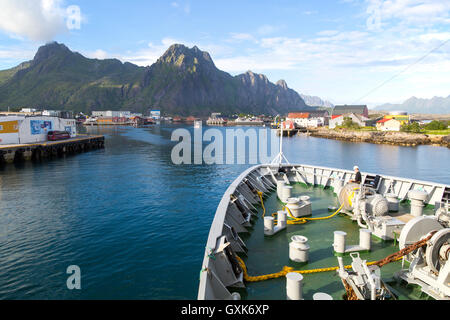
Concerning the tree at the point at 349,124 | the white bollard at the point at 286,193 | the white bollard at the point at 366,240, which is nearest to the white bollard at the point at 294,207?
the white bollard at the point at 286,193

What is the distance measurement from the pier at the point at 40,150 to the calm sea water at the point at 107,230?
31.1 feet

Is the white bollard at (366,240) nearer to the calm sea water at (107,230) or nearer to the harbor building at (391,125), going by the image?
the calm sea water at (107,230)

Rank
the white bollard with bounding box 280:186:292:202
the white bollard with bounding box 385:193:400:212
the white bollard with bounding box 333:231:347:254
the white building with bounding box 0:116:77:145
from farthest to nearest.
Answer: the white building with bounding box 0:116:77:145 → the white bollard with bounding box 280:186:292:202 → the white bollard with bounding box 385:193:400:212 → the white bollard with bounding box 333:231:347:254

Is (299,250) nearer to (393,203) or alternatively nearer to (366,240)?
(366,240)

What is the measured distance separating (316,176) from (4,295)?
22674mm

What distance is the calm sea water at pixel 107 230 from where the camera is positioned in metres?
14.0

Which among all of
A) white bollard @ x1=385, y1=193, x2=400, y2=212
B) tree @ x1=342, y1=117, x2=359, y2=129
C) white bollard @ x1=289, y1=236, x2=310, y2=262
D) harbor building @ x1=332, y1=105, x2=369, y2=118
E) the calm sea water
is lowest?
the calm sea water

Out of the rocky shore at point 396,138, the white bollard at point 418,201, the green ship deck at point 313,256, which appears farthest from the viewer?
the rocky shore at point 396,138

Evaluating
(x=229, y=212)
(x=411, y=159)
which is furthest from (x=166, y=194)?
(x=411, y=159)

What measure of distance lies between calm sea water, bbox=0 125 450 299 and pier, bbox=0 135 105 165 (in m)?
9.49

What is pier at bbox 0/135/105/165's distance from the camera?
55.4 meters

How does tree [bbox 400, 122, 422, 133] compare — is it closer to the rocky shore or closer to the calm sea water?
the rocky shore

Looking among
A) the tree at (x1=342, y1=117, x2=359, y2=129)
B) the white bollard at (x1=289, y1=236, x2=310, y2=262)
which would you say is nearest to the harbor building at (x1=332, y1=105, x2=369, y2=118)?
the tree at (x1=342, y1=117, x2=359, y2=129)
